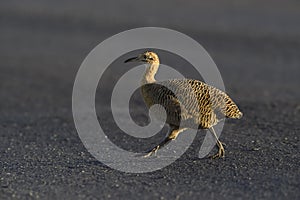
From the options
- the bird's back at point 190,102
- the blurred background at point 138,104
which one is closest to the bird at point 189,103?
the bird's back at point 190,102

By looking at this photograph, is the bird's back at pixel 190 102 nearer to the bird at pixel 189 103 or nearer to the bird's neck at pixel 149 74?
the bird at pixel 189 103

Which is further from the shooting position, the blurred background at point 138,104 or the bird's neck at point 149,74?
the bird's neck at point 149,74

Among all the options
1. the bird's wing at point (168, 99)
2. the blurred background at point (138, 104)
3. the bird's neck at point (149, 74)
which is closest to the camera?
the blurred background at point (138, 104)

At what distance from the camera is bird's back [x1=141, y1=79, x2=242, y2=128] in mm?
8078

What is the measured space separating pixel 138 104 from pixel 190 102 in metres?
6.04

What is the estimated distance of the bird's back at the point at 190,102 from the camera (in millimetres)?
8078

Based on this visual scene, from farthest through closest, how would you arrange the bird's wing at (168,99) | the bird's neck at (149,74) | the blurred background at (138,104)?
1. the bird's neck at (149,74)
2. the bird's wing at (168,99)
3. the blurred background at (138,104)

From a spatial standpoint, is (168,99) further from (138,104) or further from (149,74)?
(138,104)

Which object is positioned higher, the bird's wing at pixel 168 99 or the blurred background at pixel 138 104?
the bird's wing at pixel 168 99

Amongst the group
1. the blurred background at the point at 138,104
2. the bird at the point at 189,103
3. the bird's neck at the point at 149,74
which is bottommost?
the blurred background at the point at 138,104

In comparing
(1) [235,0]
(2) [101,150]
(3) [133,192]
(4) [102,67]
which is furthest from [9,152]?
(1) [235,0]

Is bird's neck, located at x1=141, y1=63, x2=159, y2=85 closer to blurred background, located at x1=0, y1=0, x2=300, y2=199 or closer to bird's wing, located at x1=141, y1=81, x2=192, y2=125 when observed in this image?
bird's wing, located at x1=141, y1=81, x2=192, y2=125

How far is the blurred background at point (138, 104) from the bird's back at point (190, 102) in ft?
2.14

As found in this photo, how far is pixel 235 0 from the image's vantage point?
3200cm
